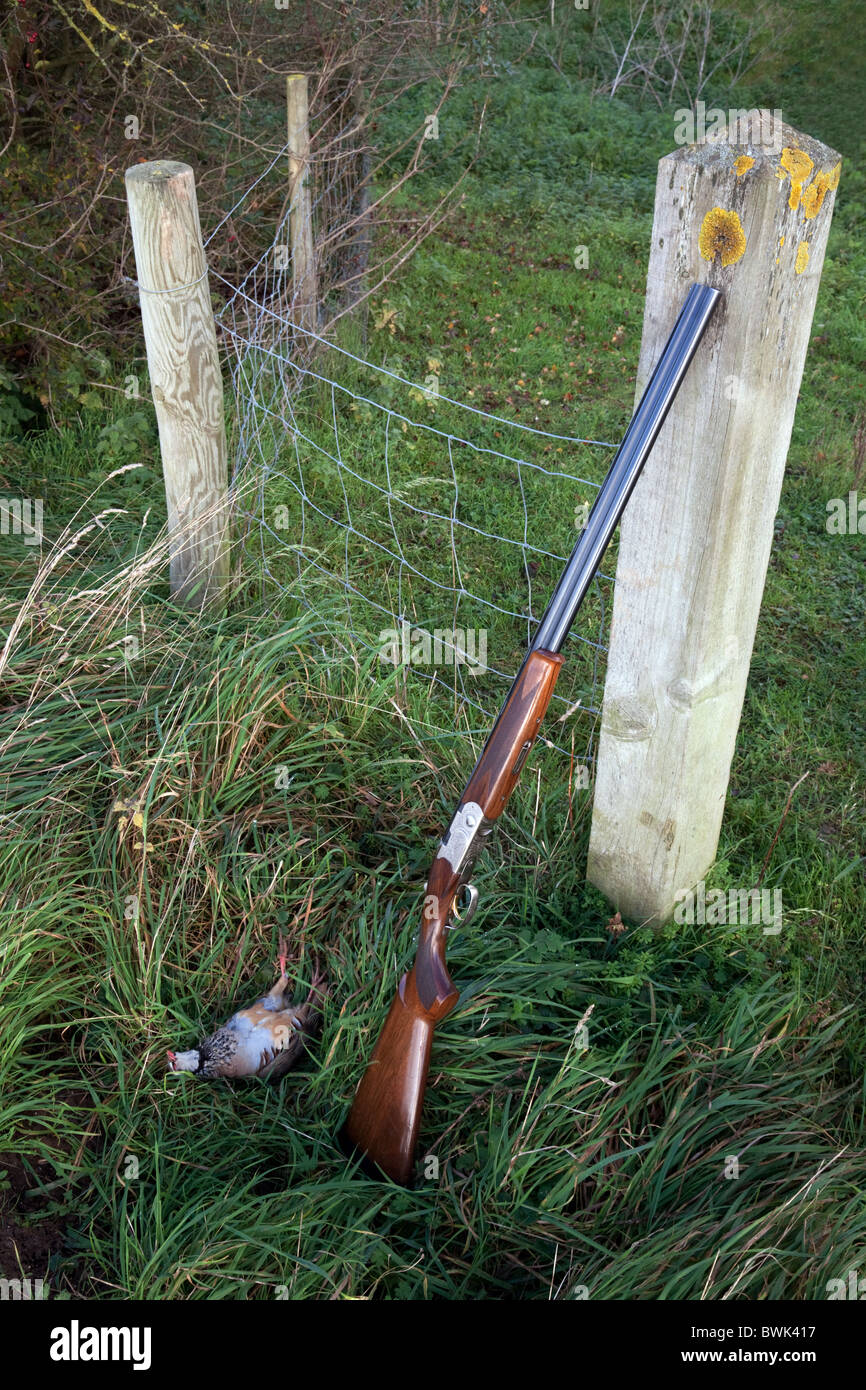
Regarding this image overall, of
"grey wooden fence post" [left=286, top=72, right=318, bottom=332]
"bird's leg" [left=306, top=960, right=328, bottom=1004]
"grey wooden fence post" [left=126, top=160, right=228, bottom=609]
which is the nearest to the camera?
"bird's leg" [left=306, top=960, right=328, bottom=1004]

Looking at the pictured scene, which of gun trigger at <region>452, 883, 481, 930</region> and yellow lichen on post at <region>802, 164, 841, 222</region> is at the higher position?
yellow lichen on post at <region>802, 164, 841, 222</region>

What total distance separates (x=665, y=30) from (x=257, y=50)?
7428mm

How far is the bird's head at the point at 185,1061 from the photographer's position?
2.23m

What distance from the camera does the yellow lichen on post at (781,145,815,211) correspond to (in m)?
1.79

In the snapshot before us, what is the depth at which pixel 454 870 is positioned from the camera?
2049mm

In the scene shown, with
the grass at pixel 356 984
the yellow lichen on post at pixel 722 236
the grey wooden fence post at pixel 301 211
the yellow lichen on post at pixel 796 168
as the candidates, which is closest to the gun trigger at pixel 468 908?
the grass at pixel 356 984

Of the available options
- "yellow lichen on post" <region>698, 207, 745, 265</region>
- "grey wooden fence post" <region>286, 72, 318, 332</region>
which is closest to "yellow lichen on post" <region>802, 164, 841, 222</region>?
"yellow lichen on post" <region>698, 207, 745, 265</region>

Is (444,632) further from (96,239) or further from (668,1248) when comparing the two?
(96,239)

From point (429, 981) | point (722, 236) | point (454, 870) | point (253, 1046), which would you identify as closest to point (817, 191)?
point (722, 236)

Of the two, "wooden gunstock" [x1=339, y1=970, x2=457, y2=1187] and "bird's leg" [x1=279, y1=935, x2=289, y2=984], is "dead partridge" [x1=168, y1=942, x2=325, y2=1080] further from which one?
"wooden gunstock" [x1=339, y1=970, x2=457, y2=1187]

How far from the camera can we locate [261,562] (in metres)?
3.50

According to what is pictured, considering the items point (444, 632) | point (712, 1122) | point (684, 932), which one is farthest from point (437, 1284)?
point (444, 632)

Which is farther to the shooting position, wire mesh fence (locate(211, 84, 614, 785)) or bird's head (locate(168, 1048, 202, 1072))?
wire mesh fence (locate(211, 84, 614, 785))

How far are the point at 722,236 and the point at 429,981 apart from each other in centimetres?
146
